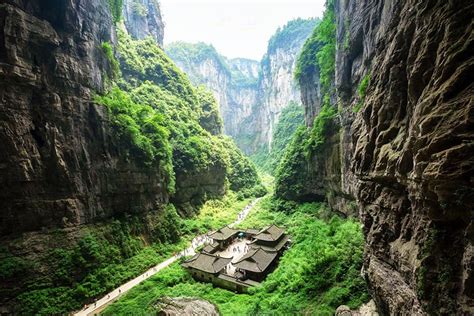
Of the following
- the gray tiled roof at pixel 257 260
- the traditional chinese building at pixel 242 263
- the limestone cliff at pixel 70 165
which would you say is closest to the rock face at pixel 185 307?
the traditional chinese building at pixel 242 263

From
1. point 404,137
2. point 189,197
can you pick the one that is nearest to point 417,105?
point 404,137

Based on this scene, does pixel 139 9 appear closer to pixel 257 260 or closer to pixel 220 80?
pixel 220 80

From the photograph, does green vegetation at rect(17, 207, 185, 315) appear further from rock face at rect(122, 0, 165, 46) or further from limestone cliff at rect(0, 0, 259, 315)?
rock face at rect(122, 0, 165, 46)

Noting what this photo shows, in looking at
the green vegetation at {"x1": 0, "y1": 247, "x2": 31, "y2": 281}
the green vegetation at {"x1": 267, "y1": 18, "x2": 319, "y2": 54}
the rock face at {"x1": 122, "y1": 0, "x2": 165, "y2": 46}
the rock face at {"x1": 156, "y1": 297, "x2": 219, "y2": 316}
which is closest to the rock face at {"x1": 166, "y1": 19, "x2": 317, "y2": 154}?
the green vegetation at {"x1": 267, "y1": 18, "x2": 319, "y2": 54}

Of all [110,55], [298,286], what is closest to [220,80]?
[110,55]

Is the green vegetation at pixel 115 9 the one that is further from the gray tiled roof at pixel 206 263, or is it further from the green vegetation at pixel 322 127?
the gray tiled roof at pixel 206 263
